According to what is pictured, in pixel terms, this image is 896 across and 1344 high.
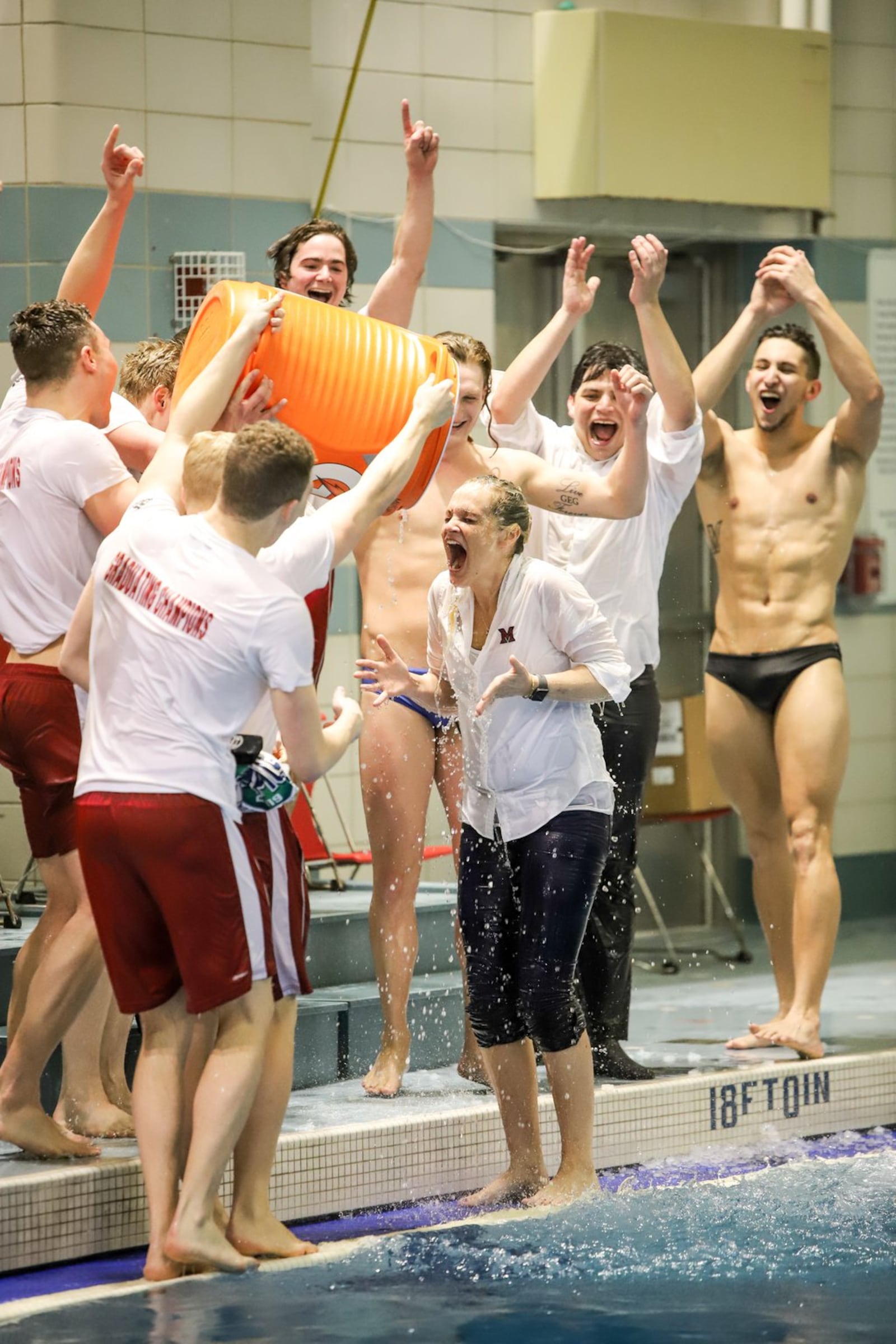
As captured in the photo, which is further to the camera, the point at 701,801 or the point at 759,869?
the point at 701,801

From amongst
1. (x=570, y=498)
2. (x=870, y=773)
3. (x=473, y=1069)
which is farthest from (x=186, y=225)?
(x=870, y=773)

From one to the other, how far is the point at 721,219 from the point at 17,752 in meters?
4.74

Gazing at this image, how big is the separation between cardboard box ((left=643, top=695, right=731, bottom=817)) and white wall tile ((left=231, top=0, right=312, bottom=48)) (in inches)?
116

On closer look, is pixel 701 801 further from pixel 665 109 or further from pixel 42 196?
pixel 42 196

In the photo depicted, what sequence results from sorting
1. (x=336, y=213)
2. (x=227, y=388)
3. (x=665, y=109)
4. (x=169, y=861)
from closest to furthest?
(x=169, y=861) → (x=227, y=388) → (x=336, y=213) → (x=665, y=109)

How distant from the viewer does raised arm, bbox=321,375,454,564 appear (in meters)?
4.24

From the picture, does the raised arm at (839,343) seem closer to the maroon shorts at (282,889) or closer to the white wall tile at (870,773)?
the maroon shorts at (282,889)

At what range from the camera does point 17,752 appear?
15.1 ft

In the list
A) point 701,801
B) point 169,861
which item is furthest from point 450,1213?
point 701,801

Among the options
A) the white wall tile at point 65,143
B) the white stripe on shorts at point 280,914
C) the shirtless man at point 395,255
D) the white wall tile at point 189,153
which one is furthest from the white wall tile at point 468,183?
the white stripe on shorts at point 280,914

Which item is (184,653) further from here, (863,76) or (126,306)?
(863,76)

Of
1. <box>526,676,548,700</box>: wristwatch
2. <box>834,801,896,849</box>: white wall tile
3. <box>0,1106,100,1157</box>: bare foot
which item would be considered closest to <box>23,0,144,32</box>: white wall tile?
<box>526,676,548,700</box>: wristwatch

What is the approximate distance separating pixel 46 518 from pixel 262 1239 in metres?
1.65

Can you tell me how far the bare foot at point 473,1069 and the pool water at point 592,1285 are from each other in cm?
70
